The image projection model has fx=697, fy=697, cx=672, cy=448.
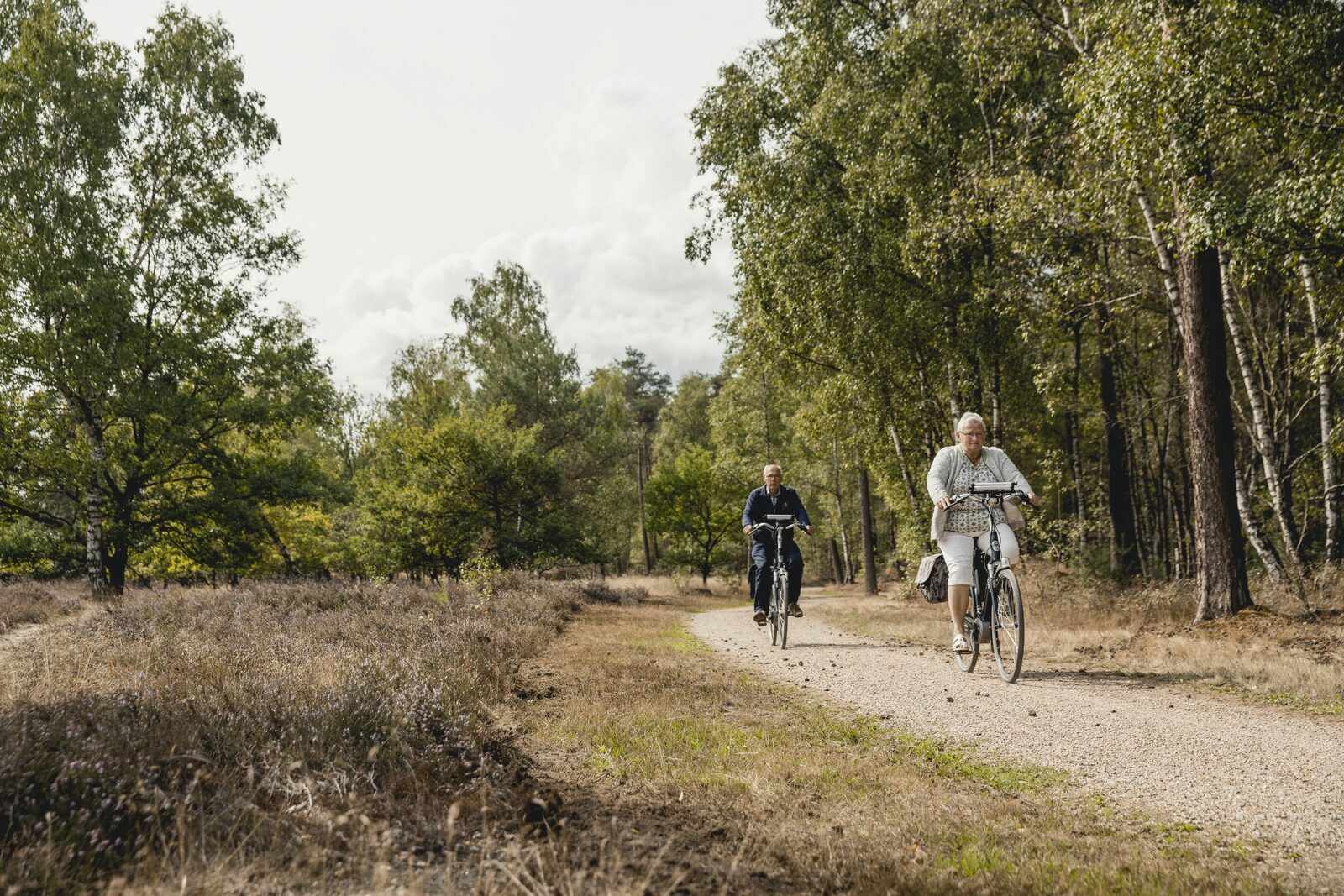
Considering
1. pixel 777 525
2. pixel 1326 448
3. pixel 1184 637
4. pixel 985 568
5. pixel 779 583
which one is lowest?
pixel 1184 637

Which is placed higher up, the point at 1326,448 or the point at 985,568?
the point at 1326,448

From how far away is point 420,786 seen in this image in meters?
2.96

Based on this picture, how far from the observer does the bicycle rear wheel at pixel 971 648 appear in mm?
6660

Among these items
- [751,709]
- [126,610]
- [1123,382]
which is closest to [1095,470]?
[1123,382]

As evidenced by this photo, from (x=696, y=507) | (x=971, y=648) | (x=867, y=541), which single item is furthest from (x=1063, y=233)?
(x=696, y=507)

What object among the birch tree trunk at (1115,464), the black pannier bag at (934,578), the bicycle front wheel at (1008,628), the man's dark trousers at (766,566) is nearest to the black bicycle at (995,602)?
the bicycle front wheel at (1008,628)

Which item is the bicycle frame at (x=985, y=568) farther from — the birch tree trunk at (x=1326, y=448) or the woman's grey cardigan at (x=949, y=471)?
the birch tree trunk at (x=1326, y=448)

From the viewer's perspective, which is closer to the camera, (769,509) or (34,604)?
(769,509)

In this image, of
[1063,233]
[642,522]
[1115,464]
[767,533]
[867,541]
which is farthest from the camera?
[642,522]

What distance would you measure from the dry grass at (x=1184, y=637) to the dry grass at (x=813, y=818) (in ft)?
11.0

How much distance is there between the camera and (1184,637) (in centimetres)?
791

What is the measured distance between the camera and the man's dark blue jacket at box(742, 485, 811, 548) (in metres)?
9.63

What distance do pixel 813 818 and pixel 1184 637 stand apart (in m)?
7.19

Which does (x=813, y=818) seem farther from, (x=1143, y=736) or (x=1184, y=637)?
(x=1184, y=637)
